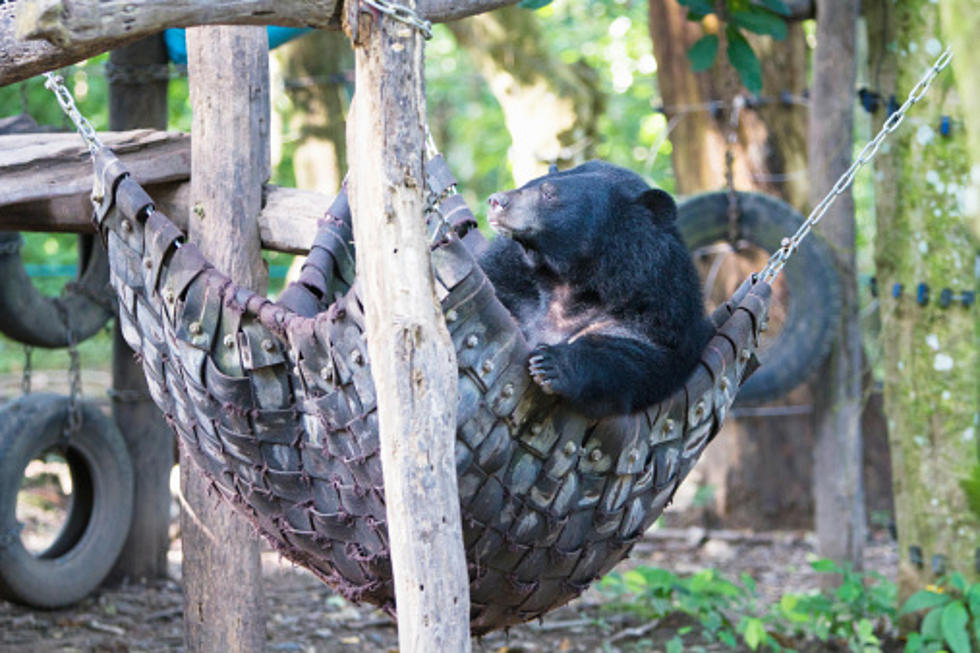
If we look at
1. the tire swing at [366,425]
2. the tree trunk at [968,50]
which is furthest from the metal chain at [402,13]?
the tree trunk at [968,50]

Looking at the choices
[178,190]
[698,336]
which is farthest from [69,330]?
[698,336]

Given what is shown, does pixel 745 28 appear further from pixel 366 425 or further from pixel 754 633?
pixel 366 425

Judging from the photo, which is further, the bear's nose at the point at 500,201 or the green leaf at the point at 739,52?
the green leaf at the point at 739,52

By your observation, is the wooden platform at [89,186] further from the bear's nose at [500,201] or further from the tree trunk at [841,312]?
the tree trunk at [841,312]

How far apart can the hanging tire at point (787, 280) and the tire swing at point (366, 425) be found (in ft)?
7.49

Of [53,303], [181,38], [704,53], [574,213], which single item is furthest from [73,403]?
[704,53]

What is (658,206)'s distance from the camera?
3.28 m

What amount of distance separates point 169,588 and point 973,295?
3.68m

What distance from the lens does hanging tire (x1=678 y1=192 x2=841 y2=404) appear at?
5.16 metres

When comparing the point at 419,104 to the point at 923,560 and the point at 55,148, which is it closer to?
the point at 55,148

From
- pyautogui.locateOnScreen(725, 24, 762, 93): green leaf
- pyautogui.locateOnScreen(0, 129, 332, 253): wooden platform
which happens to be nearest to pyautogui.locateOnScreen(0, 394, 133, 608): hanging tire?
pyautogui.locateOnScreen(0, 129, 332, 253): wooden platform

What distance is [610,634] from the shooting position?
15.9ft

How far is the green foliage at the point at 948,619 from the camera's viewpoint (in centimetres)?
399

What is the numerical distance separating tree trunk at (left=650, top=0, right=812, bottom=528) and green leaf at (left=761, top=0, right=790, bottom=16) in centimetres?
110
